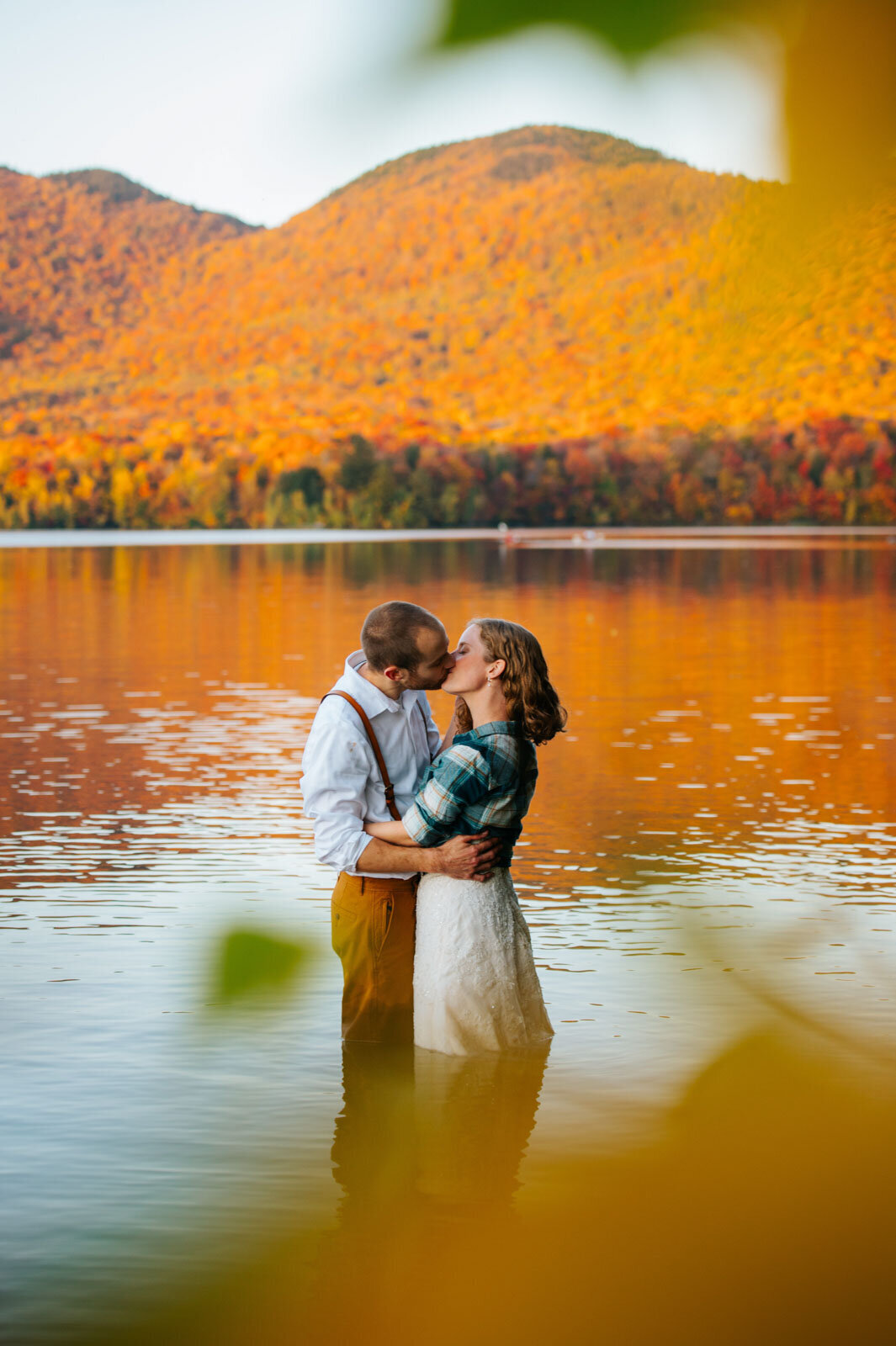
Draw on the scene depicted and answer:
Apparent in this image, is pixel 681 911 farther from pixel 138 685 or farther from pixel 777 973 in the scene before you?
pixel 138 685

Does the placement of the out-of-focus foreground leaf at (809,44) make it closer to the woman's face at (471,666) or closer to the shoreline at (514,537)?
the woman's face at (471,666)

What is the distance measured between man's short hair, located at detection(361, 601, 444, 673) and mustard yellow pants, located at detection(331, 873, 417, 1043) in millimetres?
756

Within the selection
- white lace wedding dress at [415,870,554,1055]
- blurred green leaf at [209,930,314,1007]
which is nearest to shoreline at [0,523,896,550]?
white lace wedding dress at [415,870,554,1055]

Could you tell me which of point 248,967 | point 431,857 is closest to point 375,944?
point 431,857

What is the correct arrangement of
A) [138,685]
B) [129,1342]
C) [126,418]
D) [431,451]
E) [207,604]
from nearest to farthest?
[129,1342] < [138,685] < [207,604] < [431,451] < [126,418]

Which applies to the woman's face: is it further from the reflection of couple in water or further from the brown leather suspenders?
the brown leather suspenders

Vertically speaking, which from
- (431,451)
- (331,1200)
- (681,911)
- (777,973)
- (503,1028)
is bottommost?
(331,1200)

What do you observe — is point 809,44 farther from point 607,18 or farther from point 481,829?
point 481,829

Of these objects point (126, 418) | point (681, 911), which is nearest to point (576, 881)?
point (681, 911)

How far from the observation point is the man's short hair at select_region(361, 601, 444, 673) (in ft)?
14.3

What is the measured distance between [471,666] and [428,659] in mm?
276

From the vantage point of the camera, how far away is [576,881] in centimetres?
1014

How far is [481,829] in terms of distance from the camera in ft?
15.5

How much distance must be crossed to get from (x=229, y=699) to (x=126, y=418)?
149m
